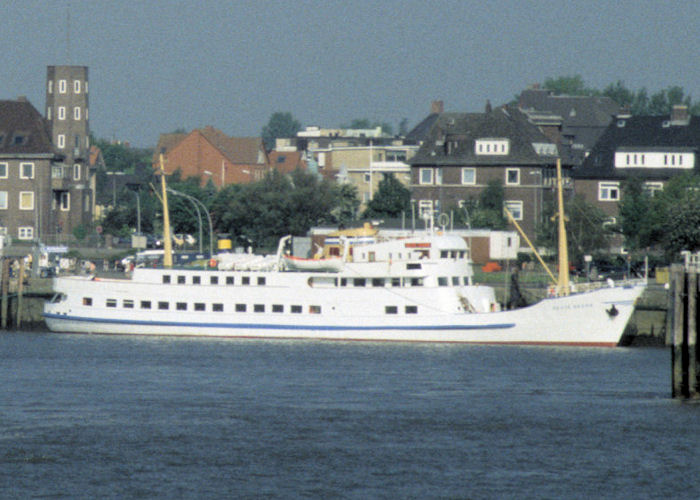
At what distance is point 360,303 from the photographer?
7719cm

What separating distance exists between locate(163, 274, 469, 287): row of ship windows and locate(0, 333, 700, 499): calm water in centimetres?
486

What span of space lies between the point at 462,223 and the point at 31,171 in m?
39.3

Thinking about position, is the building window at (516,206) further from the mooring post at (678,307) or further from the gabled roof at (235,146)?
the mooring post at (678,307)

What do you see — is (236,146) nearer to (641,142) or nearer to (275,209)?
(275,209)

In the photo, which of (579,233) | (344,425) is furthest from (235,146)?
(344,425)

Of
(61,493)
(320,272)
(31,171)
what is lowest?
(61,493)

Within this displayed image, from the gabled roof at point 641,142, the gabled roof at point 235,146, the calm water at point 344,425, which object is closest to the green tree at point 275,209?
the gabled roof at point 641,142

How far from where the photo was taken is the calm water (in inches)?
1724

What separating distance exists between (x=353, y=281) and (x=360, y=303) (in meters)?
1.20

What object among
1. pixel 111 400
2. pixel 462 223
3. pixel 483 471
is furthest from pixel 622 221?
pixel 483 471

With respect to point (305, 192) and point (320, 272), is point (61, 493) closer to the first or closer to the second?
point (320, 272)

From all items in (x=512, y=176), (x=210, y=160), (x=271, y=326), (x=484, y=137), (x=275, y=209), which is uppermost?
(x=210, y=160)

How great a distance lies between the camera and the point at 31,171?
13562 cm

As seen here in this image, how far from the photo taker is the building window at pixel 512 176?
123 m
